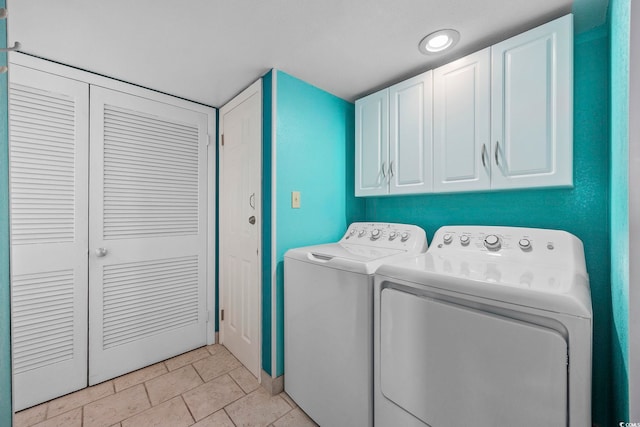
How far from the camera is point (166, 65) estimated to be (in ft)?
5.43

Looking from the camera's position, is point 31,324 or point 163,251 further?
point 163,251

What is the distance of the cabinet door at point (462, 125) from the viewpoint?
1376 millimetres

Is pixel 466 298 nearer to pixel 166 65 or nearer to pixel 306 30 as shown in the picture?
pixel 306 30

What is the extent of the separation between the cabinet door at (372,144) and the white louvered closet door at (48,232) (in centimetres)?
192

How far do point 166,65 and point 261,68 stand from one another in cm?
61

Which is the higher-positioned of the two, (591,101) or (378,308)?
(591,101)

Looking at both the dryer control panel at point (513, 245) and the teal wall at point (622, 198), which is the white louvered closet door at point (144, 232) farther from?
the teal wall at point (622, 198)

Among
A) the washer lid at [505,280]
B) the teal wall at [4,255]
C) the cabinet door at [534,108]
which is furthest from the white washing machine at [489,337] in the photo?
the teal wall at [4,255]

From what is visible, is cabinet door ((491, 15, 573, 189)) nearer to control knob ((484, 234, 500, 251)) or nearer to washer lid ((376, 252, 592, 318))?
control knob ((484, 234, 500, 251))

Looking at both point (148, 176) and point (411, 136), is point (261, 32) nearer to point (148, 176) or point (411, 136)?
point (411, 136)

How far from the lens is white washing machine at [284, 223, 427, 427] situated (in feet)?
4.00

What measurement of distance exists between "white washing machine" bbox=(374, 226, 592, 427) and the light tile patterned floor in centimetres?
78

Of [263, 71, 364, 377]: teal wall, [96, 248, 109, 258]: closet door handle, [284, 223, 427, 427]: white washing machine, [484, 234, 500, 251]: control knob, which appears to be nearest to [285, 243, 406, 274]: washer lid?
[284, 223, 427, 427]: white washing machine

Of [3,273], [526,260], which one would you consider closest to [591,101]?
[526,260]
